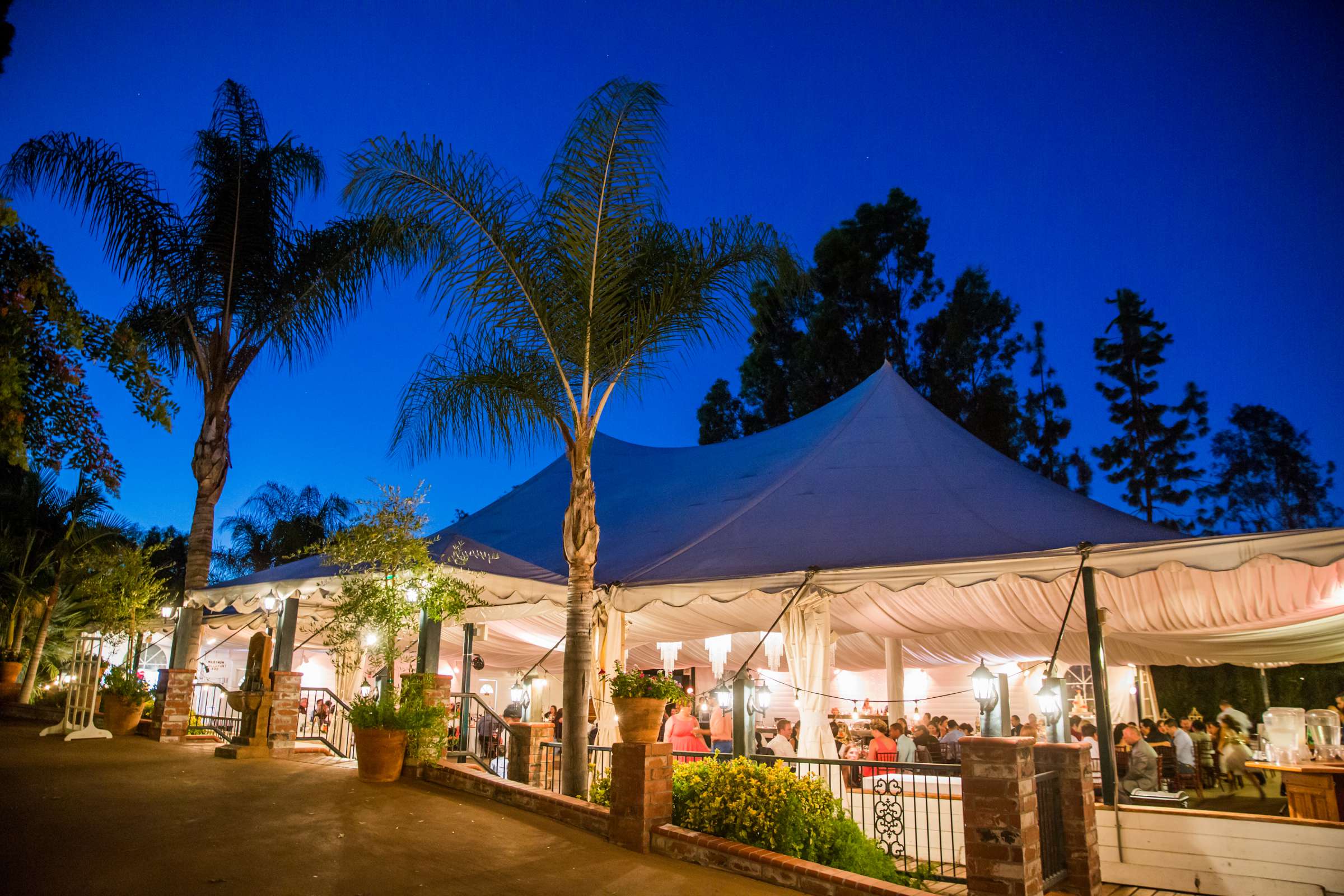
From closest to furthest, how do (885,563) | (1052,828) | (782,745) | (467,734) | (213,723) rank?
(1052,828) < (885,563) < (467,734) < (782,745) < (213,723)

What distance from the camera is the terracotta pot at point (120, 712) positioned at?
10.9m

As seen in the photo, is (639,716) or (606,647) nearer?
(639,716)

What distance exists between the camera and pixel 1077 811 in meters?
6.53

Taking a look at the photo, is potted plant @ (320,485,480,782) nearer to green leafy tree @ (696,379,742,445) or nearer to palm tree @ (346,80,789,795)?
palm tree @ (346,80,789,795)

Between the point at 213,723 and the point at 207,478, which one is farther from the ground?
the point at 207,478

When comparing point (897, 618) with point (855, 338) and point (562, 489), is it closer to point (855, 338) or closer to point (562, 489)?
point (562, 489)

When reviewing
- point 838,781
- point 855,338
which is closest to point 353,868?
point 838,781

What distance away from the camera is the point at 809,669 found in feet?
30.6

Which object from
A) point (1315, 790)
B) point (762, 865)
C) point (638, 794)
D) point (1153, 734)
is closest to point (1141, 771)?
point (1315, 790)

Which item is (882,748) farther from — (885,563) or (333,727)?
(333,727)

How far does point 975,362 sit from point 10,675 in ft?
75.3

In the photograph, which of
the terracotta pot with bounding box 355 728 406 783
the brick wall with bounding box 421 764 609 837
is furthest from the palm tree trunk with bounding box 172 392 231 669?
the brick wall with bounding box 421 764 609 837

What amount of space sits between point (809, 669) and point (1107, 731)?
2.89m

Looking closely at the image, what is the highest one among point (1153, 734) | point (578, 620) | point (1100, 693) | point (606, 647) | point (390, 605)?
point (390, 605)
